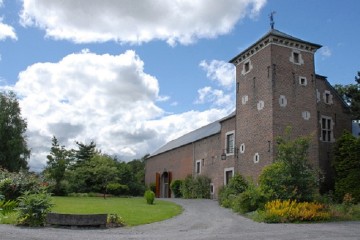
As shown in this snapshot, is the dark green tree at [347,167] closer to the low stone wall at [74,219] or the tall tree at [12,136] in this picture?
the low stone wall at [74,219]

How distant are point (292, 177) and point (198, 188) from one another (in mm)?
14711

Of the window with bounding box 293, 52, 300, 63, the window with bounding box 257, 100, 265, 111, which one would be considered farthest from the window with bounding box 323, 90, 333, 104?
the window with bounding box 257, 100, 265, 111

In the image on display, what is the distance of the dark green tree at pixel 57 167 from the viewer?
104ft

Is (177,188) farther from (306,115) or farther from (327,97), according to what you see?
(327,97)

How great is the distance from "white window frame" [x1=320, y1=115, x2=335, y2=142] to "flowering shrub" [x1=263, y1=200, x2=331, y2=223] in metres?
10.4

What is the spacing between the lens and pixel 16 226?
43.4 ft

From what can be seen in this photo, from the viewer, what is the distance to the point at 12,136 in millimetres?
39781

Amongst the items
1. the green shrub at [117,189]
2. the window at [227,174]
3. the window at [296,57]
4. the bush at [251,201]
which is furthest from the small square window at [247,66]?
the green shrub at [117,189]

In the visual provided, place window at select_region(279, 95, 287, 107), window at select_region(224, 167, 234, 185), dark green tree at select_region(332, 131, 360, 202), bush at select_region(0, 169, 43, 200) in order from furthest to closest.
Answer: window at select_region(224, 167, 234, 185) → window at select_region(279, 95, 287, 107) → dark green tree at select_region(332, 131, 360, 202) → bush at select_region(0, 169, 43, 200)

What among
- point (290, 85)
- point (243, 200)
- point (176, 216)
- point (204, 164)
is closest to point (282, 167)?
point (243, 200)

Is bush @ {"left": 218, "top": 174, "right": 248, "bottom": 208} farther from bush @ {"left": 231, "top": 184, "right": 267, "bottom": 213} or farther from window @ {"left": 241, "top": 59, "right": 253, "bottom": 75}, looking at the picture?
window @ {"left": 241, "top": 59, "right": 253, "bottom": 75}

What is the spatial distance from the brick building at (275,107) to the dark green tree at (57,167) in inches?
527

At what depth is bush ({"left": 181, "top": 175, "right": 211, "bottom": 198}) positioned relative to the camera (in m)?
31.6

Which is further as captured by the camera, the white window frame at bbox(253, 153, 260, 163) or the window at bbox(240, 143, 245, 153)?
the window at bbox(240, 143, 245, 153)
